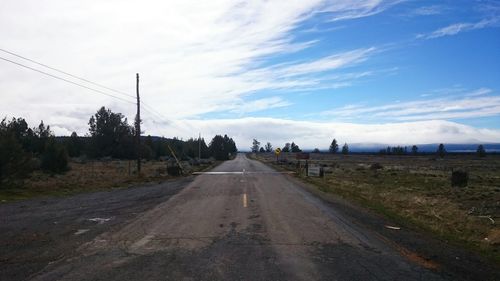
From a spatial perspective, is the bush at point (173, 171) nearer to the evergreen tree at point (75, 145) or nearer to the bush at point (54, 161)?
the bush at point (54, 161)

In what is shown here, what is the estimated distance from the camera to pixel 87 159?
8600cm

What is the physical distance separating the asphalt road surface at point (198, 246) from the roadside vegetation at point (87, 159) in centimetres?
881

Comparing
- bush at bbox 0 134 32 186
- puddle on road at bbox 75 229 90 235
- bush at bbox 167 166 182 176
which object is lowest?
puddle on road at bbox 75 229 90 235

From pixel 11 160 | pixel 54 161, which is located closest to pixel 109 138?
pixel 54 161

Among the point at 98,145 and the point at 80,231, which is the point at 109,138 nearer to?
the point at 98,145

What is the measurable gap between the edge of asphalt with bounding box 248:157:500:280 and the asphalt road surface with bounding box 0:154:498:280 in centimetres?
12

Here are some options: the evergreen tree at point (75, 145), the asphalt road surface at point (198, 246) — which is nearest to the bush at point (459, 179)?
the asphalt road surface at point (198, 246)

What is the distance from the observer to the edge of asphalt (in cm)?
729

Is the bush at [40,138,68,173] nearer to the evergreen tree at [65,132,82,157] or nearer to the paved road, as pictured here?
the paved road

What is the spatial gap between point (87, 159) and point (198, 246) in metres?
82.8

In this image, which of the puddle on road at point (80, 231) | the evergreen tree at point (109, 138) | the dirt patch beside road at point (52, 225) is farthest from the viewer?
the evergreen tree at point (109, 138)

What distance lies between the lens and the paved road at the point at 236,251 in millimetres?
6738

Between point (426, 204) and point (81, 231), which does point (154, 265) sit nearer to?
point (81, 231)

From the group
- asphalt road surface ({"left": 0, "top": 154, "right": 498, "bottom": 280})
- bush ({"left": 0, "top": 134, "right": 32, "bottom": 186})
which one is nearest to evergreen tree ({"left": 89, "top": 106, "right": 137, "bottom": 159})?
bush ({"left": 0, "top": 134, "right": 32, "bottom": 186})
